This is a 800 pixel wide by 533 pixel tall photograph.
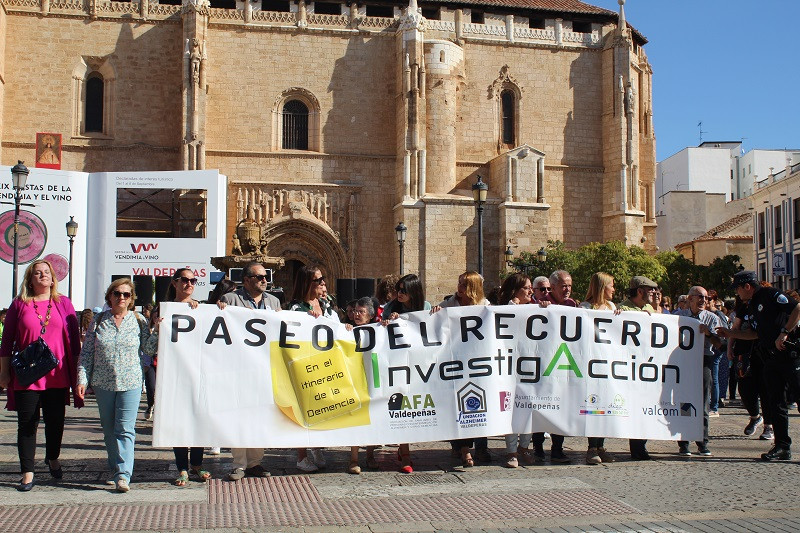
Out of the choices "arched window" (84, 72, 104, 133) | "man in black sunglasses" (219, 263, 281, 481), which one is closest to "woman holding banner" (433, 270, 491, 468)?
"man in black sunglasses" (219, 263, 281, 481)

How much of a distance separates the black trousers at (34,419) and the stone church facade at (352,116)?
2566 centimetres

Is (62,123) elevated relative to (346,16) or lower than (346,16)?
lower

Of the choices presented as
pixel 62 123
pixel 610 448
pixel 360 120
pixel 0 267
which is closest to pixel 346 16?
pixel 360 120

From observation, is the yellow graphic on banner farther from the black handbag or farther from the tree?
the tree

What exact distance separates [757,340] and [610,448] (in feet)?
6.04

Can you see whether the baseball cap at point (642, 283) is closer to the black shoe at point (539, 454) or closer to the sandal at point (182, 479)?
the black shoe at point (539, 454)

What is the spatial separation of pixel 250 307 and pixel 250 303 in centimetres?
6

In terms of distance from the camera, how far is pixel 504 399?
811 centimetres

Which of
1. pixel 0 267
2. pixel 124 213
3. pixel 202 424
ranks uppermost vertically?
pixel 124 213

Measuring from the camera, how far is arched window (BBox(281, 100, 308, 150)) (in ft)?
115

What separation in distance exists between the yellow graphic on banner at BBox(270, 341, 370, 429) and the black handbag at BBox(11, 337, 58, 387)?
177 centimetres

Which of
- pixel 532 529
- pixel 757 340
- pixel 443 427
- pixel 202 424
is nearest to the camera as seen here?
pixel 532 529

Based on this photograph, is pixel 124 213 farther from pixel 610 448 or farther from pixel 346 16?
pixel 610 448

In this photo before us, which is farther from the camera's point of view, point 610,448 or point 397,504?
point 610,448
